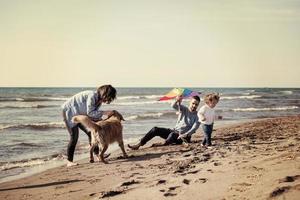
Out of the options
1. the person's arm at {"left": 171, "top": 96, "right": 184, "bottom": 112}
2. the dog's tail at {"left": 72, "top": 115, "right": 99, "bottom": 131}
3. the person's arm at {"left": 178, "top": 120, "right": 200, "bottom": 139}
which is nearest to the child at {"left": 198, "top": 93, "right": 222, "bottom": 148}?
the person's arm at {"left": 178, "top": 120, "right": 200, "bottom": 139}

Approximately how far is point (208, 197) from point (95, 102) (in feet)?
11.4

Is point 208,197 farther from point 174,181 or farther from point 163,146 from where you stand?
point 163,146

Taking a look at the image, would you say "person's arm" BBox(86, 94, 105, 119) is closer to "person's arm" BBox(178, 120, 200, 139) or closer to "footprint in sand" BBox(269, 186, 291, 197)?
"person's arm" BBox(178, 120, 200, 139)

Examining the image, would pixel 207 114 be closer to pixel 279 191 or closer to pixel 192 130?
pixel 192 130

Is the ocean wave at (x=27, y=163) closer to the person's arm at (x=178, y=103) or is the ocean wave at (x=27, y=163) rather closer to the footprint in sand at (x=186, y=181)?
the person's arm at (x=178, y=103)

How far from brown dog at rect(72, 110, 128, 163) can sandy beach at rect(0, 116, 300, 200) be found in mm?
397

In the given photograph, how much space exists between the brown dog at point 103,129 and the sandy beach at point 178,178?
0.40 meters

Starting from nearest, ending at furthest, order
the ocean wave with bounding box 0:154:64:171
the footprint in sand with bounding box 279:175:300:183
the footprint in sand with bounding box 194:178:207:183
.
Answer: the footprint in sand with bounding box 279:175:300:183 < the footprint in sand with bounding box 194:178:207:183 < the ocean wave with bounding box 0:154:64:171

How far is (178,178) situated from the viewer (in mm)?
5066

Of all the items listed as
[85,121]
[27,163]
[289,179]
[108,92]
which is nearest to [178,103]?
[108,92]

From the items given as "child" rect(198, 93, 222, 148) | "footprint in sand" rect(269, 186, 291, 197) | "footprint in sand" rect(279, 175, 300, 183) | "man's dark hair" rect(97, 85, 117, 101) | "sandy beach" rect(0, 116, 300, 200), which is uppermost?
"man's dark hair" rect(97, 85, 117, 101)

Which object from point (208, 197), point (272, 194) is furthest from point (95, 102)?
point (272, 194)

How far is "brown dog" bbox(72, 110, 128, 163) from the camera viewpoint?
22.6ft

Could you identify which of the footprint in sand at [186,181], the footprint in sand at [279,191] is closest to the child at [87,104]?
the footprint in sand at [186,181]
